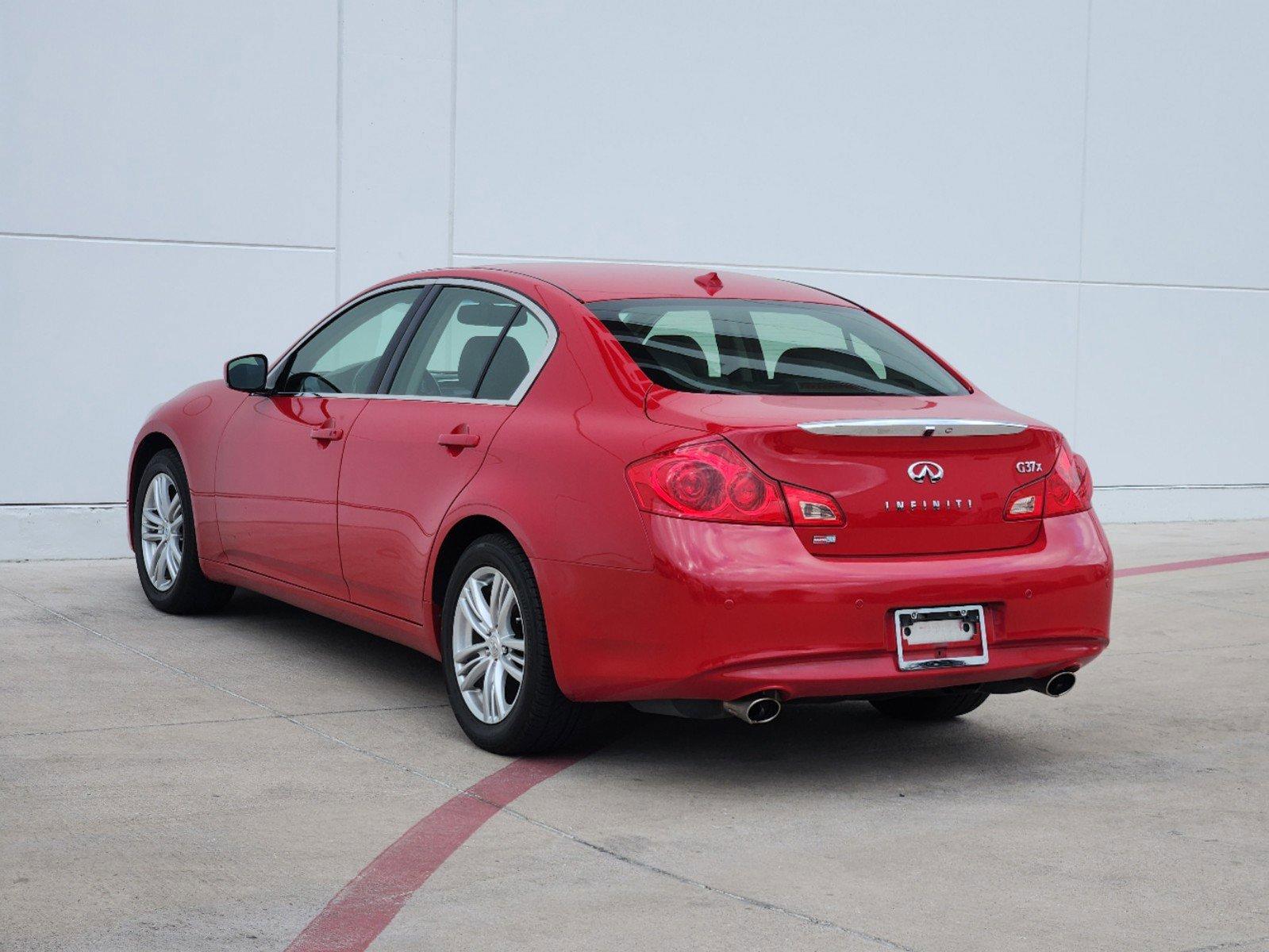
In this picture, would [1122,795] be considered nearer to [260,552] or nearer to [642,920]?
[642,920]

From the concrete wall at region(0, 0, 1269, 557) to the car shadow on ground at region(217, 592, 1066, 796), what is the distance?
12.7 ft

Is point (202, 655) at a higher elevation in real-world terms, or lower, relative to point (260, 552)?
lower

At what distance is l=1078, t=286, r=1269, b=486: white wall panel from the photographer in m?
12.6

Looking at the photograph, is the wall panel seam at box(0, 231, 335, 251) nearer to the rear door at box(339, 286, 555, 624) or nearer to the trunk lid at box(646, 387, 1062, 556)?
the rear door at box(339, 286, 555, 624)

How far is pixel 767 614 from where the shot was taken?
14.8 feet

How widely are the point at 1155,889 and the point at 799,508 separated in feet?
4.54

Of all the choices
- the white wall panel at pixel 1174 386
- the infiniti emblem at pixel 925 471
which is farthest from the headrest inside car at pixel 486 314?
the white wall panel at pixel 1174 386

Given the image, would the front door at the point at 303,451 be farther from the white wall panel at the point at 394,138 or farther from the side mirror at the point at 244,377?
the white wall panel at the point at 394,138

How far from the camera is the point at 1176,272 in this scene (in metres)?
12.8

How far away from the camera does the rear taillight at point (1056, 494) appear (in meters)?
4.91

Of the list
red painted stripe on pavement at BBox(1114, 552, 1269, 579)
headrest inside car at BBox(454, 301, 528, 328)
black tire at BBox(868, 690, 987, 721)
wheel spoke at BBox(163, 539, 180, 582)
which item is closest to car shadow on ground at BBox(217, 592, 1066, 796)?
black tire at BBox(868, 690, 987, 721)

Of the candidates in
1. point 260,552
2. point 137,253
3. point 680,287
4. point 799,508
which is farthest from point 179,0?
point 799,508

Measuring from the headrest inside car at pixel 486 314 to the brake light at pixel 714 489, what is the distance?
3.67ft

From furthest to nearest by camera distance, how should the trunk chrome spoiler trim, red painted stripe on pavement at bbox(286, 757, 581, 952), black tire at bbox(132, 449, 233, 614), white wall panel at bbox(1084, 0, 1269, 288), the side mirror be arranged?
1. white wall panel at bbox(1084, 0, 1269, 288)
2. black tire at bbox(132, 449, 233, 614)
3. the side mirror
4. the trunk chrome spoiler trim
5. red painted stripe on pavement at bbox(286, 757, 581, 952)
